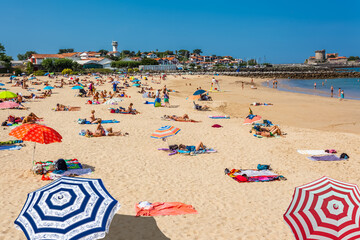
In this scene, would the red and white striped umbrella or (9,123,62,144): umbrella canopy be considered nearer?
the red and white striped umbrella

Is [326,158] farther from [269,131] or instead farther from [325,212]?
[325,212]

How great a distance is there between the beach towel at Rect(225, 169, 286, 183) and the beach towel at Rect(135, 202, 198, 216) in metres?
2.29

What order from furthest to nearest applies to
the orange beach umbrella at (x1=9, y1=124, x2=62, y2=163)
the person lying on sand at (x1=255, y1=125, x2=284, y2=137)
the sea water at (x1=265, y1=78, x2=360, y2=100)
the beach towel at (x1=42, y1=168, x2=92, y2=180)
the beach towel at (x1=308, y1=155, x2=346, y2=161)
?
the sea water at (x1=265, y1=78, x2=360, y2=100) → the person lying on sand at (x1=255, y1=125, x2=284, y2=137) → the beach towel at (x1=308, y1=155, x2=346, y2=161) → the beach towel at (x1=42, y1=168, x2=92, y2=180) → the orange beach umbrella at (x1=9, y1=124, x2=62, y2=163)

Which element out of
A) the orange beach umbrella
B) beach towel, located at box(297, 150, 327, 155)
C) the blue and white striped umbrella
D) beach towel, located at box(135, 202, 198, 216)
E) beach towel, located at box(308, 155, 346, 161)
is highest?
the orange beach umbrella

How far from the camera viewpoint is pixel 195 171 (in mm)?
9289

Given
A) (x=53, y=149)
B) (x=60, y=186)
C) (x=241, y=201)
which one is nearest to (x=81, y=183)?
(x=60, y=186)

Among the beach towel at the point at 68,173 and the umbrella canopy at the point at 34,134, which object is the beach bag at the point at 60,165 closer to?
the beach towel at the point at 68,173

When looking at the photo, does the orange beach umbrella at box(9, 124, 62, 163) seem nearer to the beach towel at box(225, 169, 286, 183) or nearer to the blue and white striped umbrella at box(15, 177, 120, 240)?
the blue and white striped umbrella at box(15, 177, 120, 240)

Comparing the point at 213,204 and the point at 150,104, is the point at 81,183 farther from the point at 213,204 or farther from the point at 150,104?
the point at 150,104

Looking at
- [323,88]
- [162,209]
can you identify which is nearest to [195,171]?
[162,209]

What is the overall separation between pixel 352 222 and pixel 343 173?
554 centimetres

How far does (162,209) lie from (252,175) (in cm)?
334

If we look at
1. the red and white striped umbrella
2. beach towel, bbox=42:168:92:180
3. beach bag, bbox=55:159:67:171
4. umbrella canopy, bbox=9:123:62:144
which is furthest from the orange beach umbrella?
the red and white striped umbrella

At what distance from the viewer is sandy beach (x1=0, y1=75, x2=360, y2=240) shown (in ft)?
20.2
